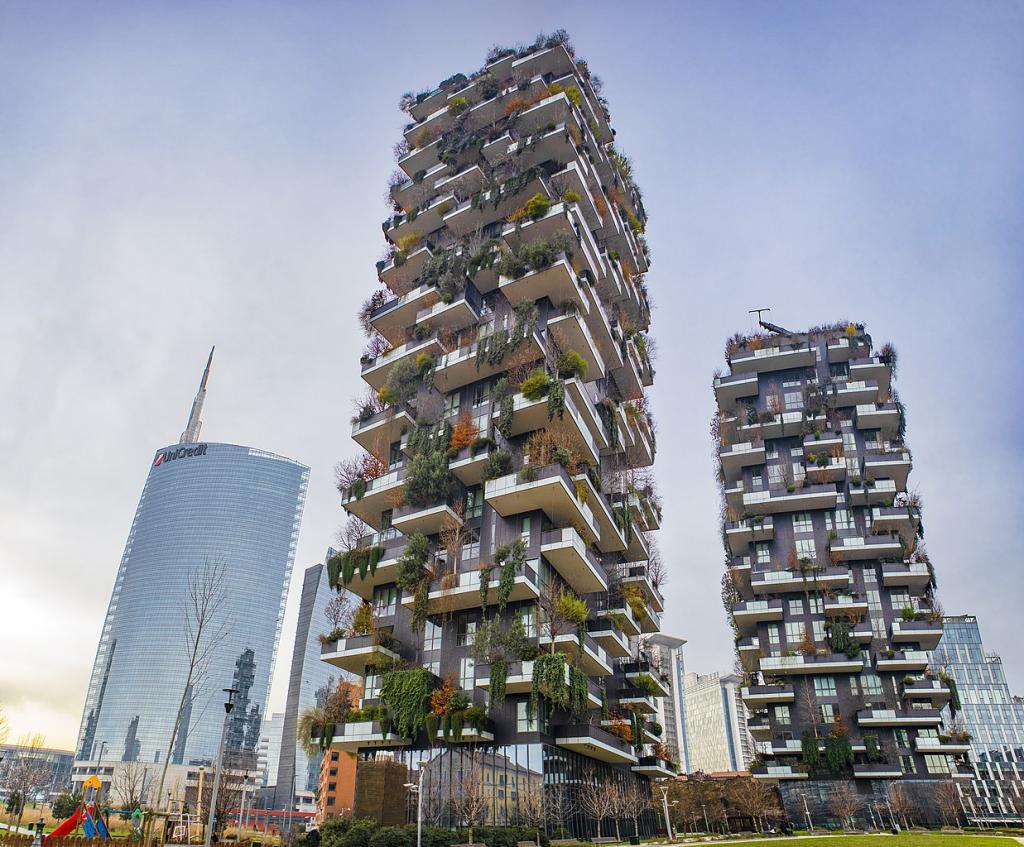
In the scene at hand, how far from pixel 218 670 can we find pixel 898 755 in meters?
143

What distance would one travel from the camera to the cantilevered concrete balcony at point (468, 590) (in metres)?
41.0

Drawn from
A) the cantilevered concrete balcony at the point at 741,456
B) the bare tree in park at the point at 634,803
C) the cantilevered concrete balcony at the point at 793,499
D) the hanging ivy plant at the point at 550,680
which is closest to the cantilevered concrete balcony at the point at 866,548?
the cantilevered concrete balcony at the point at 793,499

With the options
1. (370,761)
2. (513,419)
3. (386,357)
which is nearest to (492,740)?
(370,761)

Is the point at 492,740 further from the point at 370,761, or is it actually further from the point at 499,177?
the point at 499,177

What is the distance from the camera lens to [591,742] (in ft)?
132

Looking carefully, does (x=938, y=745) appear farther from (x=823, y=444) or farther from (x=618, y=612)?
(x=618, y=612)

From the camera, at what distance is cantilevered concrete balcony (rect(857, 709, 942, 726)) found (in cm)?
6053

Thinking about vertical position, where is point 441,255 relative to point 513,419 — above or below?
above

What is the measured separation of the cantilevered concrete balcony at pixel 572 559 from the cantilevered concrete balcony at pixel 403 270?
2438 centimetres

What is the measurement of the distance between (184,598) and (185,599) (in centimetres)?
259

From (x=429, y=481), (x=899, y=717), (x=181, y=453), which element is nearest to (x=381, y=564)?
(x=429, y=481)

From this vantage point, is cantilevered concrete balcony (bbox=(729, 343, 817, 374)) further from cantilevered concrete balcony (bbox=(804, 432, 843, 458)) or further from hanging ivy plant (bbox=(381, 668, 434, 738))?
hanging ivy plant (bbox=(381, 668, 434, 738))

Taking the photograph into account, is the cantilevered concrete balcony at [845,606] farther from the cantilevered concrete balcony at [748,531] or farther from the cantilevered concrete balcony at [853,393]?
the cantilevered concrete balcony at [853,393]

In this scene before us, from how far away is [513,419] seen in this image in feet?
150
